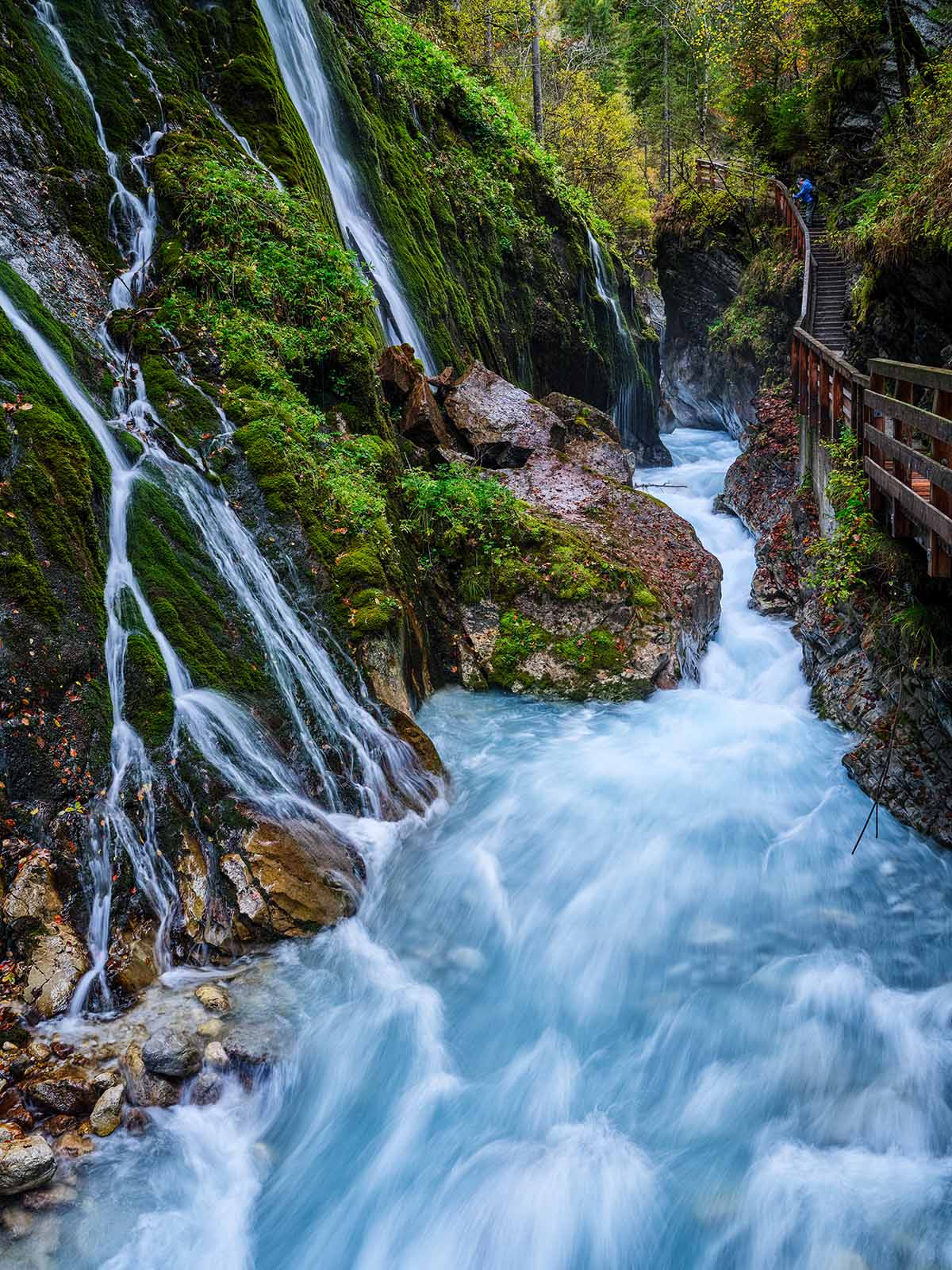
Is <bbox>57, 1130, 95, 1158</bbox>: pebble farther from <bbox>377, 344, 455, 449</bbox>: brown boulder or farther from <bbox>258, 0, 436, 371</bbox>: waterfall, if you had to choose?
<bbox>258, 0, 436, 371</bbox>: waterfall

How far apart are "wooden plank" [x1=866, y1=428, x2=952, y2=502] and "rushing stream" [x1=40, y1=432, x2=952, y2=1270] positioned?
3437 millimetres

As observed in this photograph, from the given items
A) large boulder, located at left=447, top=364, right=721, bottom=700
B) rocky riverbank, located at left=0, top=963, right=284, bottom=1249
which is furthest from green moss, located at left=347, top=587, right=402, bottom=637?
rocky riverbank, located at left=0, top=963, right=284, bottom=1249

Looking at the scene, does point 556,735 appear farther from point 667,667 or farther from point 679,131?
point 679,131

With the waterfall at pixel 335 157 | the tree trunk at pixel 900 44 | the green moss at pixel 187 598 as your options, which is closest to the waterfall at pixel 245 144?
the waterfall at pixel 335 157

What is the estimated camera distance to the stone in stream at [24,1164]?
3.76 m

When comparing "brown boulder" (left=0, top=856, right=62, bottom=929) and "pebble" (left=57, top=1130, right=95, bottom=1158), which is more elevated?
"brown boulder" (left=0, top=856, right=62, bottom=929)

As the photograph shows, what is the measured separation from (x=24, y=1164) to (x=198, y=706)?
3.00m

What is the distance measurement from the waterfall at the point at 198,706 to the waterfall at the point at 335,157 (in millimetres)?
4569

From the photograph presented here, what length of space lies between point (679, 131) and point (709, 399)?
Result: 48.4 ft

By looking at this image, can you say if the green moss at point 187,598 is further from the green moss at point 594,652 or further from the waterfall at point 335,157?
the waterfall at point 335,157

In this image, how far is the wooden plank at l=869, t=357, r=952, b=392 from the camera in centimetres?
526

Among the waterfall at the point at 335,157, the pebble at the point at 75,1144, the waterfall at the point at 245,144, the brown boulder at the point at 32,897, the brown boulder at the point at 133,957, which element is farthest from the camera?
the waterfall at the point at 335,157

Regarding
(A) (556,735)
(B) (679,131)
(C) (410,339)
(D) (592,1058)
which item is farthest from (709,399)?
(D) (592,1058)

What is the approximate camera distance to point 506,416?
12.7m
